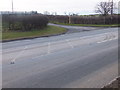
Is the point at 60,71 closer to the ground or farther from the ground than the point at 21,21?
closer to the ground

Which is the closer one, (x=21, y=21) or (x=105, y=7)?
(x=21, y=21)

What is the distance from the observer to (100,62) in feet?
36.5

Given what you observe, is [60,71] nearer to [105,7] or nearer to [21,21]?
[21,21]

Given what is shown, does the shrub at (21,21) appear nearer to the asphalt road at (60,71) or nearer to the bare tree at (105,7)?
the asphalt road at (60,71)

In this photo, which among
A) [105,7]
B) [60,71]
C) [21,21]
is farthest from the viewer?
[105,7]

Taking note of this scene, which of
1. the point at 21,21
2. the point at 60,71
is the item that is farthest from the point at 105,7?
the point at 60,71

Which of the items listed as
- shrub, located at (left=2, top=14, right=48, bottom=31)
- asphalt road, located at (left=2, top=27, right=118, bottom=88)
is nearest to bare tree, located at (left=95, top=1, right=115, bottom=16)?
shrub, located at (left=2, top=14, right=48, bottom=31)

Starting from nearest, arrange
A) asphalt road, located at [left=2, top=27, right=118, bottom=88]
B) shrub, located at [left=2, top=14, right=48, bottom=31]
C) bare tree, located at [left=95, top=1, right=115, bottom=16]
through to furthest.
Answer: asphalt road, located at [left=2, top=27, right=118, bottom=88] < shrub, located at [left=2, top=14, right=48, bottom=31] < bare tree, located at [left=95, top=1, right=115, bottom=16]

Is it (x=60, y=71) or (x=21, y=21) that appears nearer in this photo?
(x=60, y=71)

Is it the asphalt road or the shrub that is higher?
the shrub

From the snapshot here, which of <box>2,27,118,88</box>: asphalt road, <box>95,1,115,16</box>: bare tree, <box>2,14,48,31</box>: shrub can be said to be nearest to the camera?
<box>2,27,118,88</box>: asphalt road

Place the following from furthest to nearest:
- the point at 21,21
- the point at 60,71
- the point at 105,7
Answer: the point at 105,7, the point at 21,21, the point at 60,71

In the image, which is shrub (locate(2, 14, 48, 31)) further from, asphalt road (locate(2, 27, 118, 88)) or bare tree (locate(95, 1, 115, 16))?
bare tree (locate(95, 1, 115, 16))

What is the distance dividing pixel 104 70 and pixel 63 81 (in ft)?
7.71
